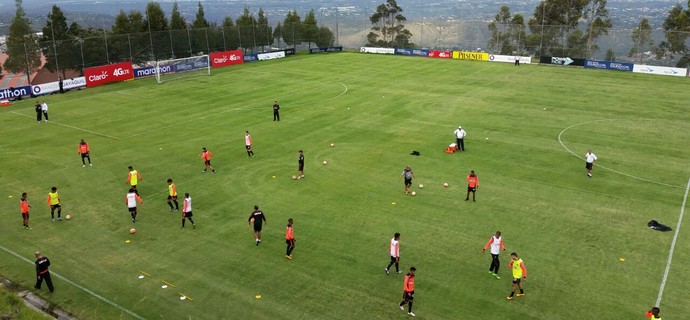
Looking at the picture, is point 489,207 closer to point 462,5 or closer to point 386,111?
point 386,111

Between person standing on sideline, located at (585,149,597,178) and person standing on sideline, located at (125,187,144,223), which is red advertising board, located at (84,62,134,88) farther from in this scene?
person standing on sideline, located at (585,149,597,178)

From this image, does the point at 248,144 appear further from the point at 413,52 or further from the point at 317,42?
the point at 317,42

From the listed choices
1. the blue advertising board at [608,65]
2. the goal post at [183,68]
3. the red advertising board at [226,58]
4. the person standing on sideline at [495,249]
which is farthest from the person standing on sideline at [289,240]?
the blue advertising board at [608,65]

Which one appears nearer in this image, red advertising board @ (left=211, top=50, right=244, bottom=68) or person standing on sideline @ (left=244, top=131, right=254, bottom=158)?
person standing on sideline @ (left=244, top=131, right=254, bottom=158)

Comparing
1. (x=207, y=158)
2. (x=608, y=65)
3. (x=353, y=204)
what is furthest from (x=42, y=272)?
(x=608, y=65)

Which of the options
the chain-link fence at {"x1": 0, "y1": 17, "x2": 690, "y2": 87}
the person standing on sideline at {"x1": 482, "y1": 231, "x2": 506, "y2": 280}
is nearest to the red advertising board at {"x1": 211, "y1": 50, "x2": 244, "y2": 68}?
the chain-link fence at {"x1": 0, "y1": 17, "x2": 690, "y2": 87}

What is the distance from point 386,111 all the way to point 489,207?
60.9 ft

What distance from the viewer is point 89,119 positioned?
129 feet

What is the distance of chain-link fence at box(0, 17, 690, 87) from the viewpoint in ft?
179

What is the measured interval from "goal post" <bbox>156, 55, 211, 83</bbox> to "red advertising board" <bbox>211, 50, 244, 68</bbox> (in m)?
2.85

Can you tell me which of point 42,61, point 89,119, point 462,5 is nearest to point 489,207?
point 89,119

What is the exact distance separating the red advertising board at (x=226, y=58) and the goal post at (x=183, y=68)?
285 centimetres

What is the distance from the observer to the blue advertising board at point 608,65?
58.8 metres

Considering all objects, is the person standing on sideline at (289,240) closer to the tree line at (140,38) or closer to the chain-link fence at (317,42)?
the chain-link fence at (317,42)
